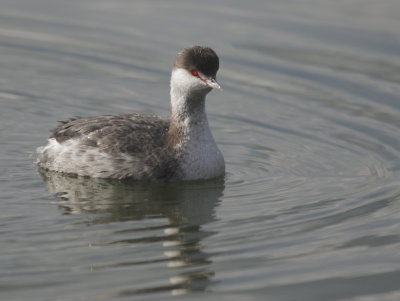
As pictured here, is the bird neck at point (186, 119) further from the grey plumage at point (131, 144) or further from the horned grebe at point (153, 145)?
the grey plumage at point (131, 144)

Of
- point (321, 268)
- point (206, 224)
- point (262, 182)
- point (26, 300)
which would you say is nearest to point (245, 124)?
point (262, 182)

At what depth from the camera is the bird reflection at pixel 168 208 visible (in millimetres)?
9664

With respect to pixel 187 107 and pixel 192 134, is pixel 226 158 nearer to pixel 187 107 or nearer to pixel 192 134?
pixel 192 134

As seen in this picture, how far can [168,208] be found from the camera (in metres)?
11.8

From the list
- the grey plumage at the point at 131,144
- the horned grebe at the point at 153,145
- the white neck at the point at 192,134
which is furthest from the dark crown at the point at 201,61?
the grey plumage at the point at 131,144

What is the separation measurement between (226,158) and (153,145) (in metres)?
1.56

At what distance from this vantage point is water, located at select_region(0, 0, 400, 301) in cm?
948

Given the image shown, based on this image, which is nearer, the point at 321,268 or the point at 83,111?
the point at 321,268

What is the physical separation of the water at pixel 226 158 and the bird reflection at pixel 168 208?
0.03 meters

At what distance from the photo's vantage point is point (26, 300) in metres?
8.68

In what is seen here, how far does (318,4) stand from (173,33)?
405 cm

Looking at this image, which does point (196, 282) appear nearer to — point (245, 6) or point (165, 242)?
point (165, 242)

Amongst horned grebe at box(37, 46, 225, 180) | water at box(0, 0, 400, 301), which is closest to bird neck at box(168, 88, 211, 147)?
horned grebe at box(37, 46, 225, 180)

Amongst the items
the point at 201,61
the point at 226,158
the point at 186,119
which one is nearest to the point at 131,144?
the point at 186,119
